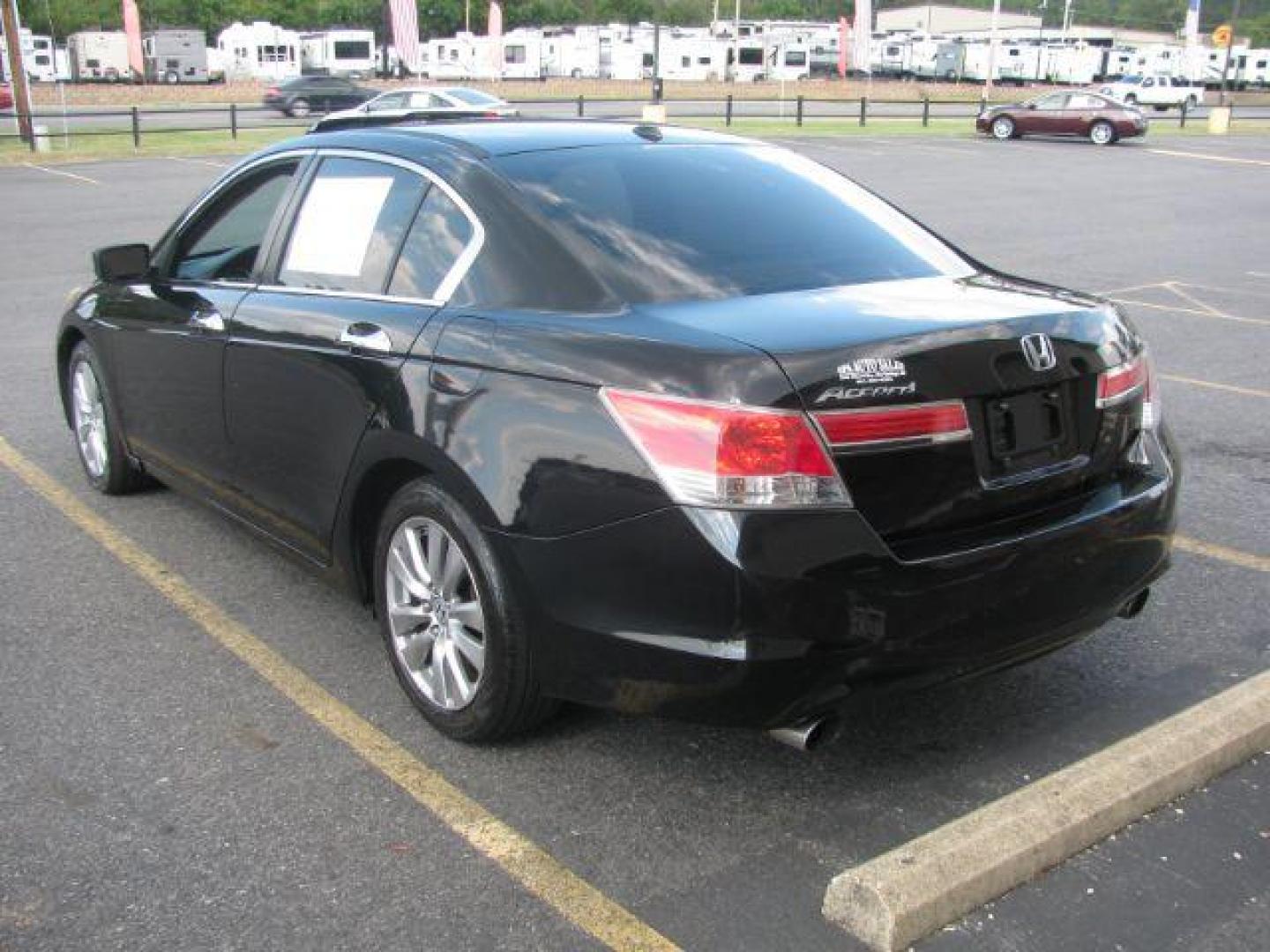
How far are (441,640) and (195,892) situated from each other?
945 mm

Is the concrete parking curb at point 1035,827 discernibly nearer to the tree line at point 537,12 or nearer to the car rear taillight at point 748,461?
the car rear taillight at point 748,461

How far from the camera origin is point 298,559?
4.29 m

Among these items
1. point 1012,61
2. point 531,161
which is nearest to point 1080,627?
point 531,161

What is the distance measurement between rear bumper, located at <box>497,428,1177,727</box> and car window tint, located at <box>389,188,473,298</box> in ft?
2.95

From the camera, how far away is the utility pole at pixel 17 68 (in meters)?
27.5

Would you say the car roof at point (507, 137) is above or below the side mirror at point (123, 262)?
above

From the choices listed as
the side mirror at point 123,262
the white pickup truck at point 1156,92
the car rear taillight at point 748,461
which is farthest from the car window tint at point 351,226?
the white pickup truck at point 1156,92

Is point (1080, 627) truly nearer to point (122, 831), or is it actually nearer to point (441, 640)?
point (441, 640)

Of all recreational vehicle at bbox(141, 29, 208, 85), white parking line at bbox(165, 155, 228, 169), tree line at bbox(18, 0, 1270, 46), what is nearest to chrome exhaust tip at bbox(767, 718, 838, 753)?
white parking line at bbox(165, 155, 228, 169)

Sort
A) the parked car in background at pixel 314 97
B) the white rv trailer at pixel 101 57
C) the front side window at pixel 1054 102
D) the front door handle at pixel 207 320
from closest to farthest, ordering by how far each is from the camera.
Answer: the front door handle at pixel 207 320 < the front side window at pixel 1054 102 < the parked car in background at pixel 314 97 < the white rv trailer at pixel 101 57

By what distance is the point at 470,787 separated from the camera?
343 centimetres

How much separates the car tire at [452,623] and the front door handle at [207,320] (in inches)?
47.6

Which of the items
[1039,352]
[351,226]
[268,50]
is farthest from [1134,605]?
[268,50]

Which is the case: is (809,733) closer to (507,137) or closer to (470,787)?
(470,787)
